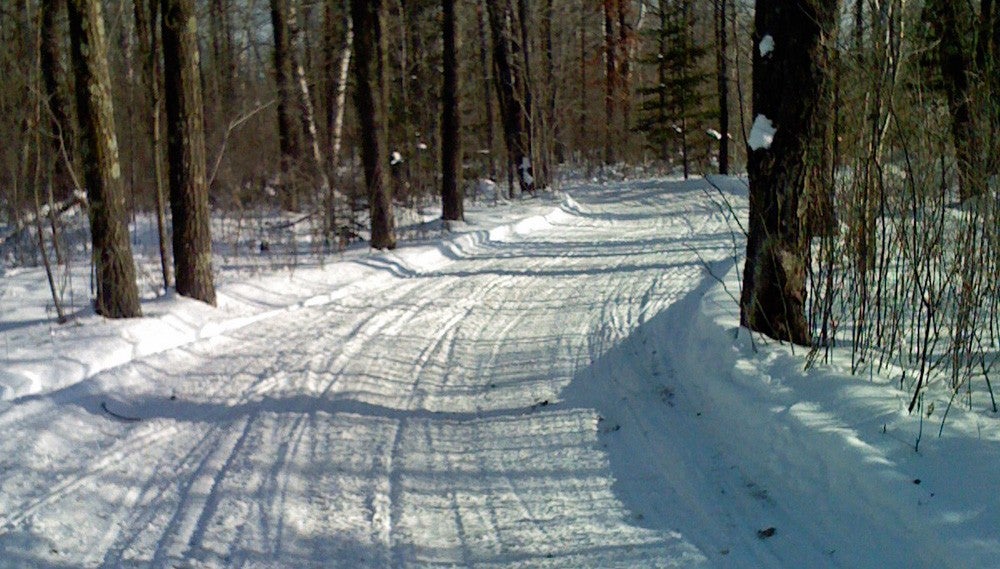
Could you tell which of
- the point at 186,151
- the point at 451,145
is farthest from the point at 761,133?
the point at 451,145

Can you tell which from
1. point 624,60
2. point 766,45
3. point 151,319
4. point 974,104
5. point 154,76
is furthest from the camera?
point 624,60

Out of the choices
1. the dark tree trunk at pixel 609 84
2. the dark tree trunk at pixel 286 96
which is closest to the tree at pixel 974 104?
the dark tree trunk at pixel 286 96

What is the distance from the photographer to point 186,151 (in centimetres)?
923

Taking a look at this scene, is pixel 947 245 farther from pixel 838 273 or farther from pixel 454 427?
pixel 454 427

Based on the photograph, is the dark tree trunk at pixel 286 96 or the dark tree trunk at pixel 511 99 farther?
the dark tree trunk at pixel 511 99

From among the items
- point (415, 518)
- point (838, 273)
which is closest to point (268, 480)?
point (415, 518)

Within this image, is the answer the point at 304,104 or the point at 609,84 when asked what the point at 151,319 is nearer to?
the point at 304,104

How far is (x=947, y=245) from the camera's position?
5.42m

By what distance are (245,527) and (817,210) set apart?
14.5 feet

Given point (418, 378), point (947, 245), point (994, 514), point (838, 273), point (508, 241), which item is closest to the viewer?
point (994, 514)

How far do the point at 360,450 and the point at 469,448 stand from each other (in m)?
0.71

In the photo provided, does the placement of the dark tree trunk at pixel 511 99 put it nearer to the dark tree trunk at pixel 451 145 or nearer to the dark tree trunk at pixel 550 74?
the dark tree trunk at pixel 550 74

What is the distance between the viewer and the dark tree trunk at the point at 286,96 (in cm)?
2061

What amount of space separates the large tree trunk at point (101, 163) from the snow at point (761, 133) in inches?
233
